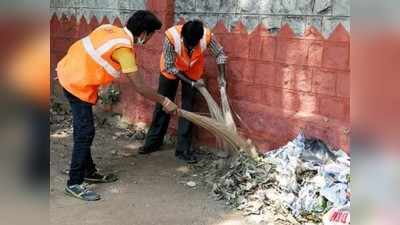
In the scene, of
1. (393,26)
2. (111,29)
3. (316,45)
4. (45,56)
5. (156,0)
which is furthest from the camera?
(156,0)

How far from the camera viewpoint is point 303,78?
197 inches

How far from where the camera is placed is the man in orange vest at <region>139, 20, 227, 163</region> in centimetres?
536

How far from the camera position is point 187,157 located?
5.91 metres

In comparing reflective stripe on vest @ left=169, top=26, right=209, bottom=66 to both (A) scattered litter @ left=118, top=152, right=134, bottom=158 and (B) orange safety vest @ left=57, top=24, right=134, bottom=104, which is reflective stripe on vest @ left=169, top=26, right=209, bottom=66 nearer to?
(B) orange safety vest @ left=57, top=24, right=134, bottom=104

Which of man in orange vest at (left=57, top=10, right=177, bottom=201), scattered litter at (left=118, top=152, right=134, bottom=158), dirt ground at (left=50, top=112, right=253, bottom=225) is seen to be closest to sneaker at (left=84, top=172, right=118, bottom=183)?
dirt ground at (left=50, top=112, right=253, bottom=225)

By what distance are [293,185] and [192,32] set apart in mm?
1758

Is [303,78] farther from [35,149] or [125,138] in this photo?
[35,149]

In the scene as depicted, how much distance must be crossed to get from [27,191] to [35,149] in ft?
0.32

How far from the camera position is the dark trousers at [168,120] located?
5.81 metres

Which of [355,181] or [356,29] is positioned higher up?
[356,29]

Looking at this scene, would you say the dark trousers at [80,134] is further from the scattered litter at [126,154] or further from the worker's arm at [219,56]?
the worker's arm at [219,56]

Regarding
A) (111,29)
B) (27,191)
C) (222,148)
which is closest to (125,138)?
(222,148)

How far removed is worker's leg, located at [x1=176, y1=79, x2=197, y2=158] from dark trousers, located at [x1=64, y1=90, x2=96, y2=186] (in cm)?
132

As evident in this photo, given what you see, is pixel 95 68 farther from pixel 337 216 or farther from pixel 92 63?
pixel 337 216
